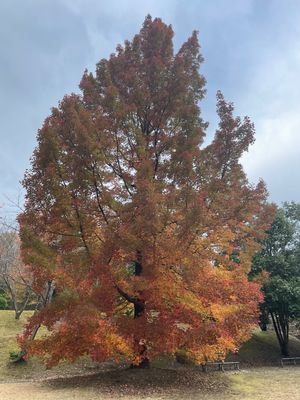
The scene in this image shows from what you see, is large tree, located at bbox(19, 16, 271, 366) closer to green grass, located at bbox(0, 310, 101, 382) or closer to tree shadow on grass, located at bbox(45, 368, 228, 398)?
tree shadow on grass, located at bbox(45, 368, 228, 398)

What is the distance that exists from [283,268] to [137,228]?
1898cm

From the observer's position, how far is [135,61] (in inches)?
637

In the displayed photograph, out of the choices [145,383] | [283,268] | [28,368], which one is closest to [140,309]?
[145,383]

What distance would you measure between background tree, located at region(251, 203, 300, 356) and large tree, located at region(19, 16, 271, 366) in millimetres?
12529

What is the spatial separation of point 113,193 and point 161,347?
5.65 metres

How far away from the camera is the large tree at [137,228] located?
39.8 feet

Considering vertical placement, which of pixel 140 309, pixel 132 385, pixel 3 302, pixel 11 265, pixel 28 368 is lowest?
pixel 132 385

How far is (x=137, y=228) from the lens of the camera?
11.6 meters

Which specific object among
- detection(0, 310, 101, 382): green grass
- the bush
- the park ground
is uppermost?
the bush

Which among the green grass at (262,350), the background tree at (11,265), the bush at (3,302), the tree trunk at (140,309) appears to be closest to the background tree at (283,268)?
the green grass at (262,350)

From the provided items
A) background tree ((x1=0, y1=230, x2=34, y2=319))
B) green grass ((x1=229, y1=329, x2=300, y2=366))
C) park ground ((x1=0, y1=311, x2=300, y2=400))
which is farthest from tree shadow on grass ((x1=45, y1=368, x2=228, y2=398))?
background tree ((x1=0, y1=230, x2=34, y2=319))

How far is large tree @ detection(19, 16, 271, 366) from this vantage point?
12.1 meters

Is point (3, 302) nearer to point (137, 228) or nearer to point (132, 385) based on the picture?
point (132, 385)

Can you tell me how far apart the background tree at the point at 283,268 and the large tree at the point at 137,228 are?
41.1 ft
